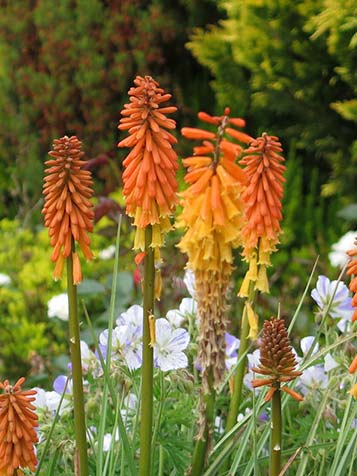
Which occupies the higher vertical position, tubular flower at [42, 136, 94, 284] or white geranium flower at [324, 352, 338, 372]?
tubular flower at [42, 136, 94, 284]

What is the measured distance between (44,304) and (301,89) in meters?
1.91

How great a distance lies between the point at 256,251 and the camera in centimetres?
170

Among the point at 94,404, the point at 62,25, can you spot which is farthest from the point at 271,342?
the point at 62,25

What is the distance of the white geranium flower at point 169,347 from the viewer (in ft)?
6.33

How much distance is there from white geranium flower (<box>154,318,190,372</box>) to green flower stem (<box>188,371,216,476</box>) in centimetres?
27

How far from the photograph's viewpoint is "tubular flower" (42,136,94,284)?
1.45 metres

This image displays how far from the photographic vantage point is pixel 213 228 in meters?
1.51

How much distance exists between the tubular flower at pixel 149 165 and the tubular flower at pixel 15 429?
0.99 feet

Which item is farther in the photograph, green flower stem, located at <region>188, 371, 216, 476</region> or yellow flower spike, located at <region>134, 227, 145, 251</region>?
green flower stem, located at <region>188, 371, 216, 476</region>

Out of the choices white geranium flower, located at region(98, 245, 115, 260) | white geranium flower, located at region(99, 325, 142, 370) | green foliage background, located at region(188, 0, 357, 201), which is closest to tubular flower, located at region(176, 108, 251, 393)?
white geranium flower, located at region(99, 325, 142, 370)

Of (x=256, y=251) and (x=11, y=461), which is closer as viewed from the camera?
(x=11, y=461)

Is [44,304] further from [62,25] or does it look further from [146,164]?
[146,164]

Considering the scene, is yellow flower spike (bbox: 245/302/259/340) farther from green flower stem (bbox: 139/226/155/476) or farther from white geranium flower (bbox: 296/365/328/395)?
white geranium flower (bbox: 296/365/328/395)

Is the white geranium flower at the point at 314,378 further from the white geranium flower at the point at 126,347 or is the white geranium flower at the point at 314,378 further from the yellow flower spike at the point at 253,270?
the yellow flower spike at the point at 253,270
